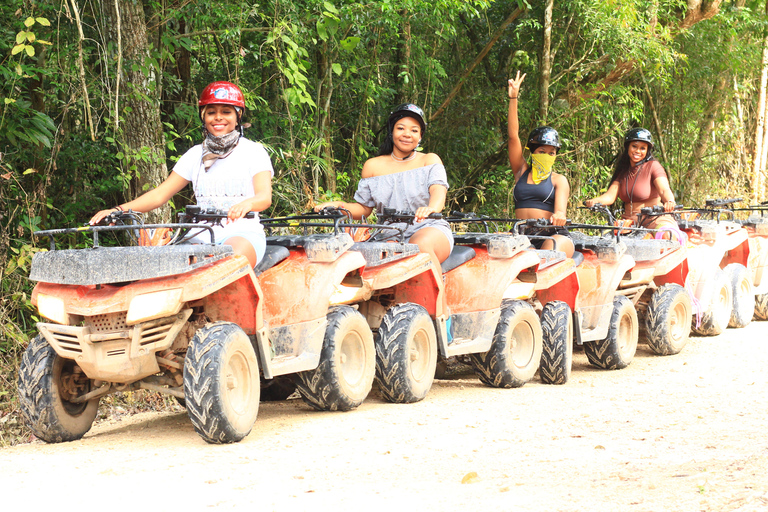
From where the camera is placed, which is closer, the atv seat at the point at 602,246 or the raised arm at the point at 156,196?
the raised arm at the point at 156,196

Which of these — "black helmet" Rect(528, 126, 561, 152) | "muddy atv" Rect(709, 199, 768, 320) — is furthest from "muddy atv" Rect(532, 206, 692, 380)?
"muddy atv" Rect(709, 199, 768, 320)

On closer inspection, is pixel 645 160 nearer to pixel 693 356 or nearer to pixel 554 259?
pixel 693 356

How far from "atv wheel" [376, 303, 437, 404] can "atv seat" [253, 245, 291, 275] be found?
3.42 feet

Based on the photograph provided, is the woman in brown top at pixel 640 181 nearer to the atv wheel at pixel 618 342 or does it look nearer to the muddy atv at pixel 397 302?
the atv wheel at pixel 618 342

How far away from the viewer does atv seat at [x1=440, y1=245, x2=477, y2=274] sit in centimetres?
779

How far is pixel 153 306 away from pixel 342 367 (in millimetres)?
1903

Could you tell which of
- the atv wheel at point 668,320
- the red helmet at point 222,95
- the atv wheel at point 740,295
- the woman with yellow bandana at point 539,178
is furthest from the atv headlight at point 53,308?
the atv wheel at point 740,295

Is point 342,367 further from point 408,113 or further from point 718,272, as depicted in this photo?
point 718,272

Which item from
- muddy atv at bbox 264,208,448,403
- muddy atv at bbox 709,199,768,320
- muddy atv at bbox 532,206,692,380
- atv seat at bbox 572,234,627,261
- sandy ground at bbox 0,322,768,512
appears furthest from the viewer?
muddy atv at bbox 709,199,768,320

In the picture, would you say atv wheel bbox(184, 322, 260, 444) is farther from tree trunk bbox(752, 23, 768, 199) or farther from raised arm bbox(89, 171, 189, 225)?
tree trunk bbox(752, 23, 768, 199)

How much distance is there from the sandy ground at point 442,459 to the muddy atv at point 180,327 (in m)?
0.26

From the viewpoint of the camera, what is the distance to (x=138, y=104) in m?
9.14

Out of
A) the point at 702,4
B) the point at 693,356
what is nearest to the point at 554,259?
the point at 693,356

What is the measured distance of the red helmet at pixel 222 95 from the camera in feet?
20.2
